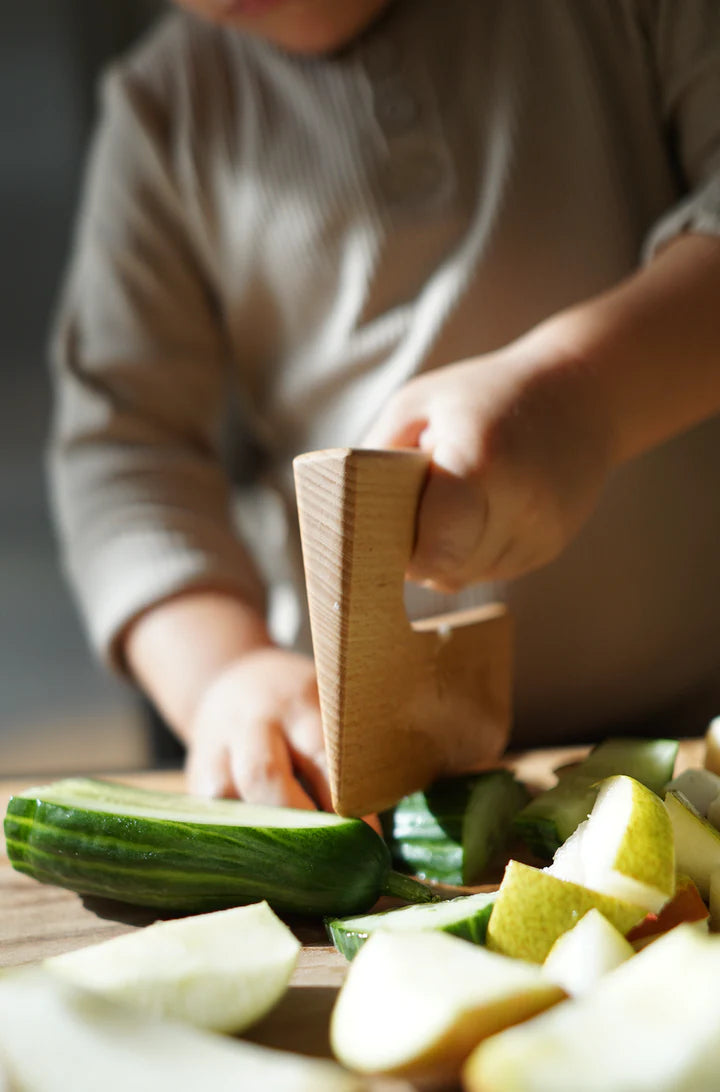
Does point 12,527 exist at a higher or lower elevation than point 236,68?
lower

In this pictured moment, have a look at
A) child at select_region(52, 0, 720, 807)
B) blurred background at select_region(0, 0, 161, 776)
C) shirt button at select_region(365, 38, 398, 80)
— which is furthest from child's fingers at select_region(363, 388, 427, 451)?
blurred background at select_region(0, 0, 161, 776)

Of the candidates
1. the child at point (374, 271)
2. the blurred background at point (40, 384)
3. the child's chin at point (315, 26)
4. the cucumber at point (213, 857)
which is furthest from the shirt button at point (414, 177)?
the blurred background at point (40, 384)

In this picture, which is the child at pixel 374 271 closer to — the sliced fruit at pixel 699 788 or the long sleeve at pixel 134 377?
the long sleeve at pixel 134 377

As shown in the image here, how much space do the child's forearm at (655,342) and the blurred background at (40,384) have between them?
1180mm

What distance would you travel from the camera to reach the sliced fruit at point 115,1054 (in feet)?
1.23

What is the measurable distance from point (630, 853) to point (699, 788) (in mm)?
186

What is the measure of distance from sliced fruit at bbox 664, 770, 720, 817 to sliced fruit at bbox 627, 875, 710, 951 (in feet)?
0.37

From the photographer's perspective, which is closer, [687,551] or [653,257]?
[653,257]

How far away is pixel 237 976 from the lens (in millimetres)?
472

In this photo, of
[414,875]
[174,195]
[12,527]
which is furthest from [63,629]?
[414,875]

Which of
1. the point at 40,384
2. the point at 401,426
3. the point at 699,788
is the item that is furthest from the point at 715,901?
the point at 40,384

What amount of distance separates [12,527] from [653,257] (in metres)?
1.25

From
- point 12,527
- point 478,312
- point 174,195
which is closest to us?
point 478,312

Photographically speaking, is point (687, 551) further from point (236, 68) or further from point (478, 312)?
point (236, 68)
